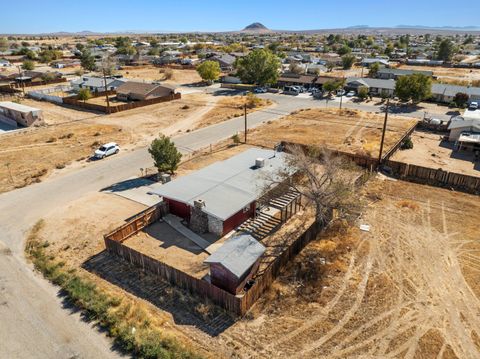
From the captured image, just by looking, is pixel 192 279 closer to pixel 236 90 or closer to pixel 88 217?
pixel 88 217

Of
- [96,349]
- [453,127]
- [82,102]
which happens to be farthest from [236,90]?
[96,349]

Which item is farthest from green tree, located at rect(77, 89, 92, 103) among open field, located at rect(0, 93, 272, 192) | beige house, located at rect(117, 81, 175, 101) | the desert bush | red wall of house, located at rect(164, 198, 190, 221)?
the desert bush

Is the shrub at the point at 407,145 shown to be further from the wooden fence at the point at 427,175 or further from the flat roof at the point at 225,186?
the flat roof at the point at 225,186

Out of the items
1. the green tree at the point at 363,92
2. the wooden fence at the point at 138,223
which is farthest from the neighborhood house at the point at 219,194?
the green tree at the point at 363,92

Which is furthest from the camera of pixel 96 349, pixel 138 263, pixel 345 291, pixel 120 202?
pixel 120 202

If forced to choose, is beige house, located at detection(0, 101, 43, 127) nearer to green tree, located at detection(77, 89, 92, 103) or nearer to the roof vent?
green tree, located at detection(77, 89, 92, 103)

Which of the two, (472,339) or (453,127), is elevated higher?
(453,127)
